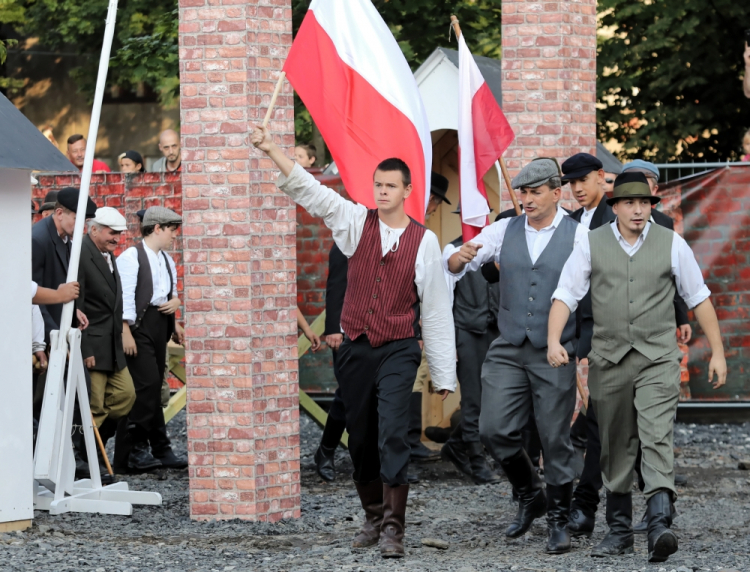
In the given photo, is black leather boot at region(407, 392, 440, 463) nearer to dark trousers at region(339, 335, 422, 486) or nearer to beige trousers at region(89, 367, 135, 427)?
beige trousers at region(89, 367, 135, 427)

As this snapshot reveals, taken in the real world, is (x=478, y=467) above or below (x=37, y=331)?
below

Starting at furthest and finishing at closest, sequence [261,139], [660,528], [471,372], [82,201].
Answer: [471,372] → [82,201] → [660,528] → [261,139]

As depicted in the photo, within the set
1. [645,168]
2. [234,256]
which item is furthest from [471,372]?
[234,256]

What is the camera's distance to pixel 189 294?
8.11m

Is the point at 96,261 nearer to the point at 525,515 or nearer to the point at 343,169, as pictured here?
the point at 343,169

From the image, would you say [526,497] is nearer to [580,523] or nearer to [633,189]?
[580,523]

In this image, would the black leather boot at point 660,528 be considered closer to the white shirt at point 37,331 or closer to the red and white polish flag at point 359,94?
the red and white polish flag at point 359,94

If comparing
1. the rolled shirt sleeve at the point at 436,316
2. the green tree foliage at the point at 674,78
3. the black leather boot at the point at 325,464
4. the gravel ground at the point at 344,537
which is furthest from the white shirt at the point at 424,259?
the green tree foliage at the point at 674,78

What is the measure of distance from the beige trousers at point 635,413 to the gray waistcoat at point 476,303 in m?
2.90

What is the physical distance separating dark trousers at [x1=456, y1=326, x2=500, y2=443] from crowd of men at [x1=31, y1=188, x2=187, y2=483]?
233cm

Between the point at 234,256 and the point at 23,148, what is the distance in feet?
4.49

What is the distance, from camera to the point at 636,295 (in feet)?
22.4

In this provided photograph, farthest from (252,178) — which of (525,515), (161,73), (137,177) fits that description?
(161,73)

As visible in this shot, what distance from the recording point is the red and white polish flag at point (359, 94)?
7.45 m
